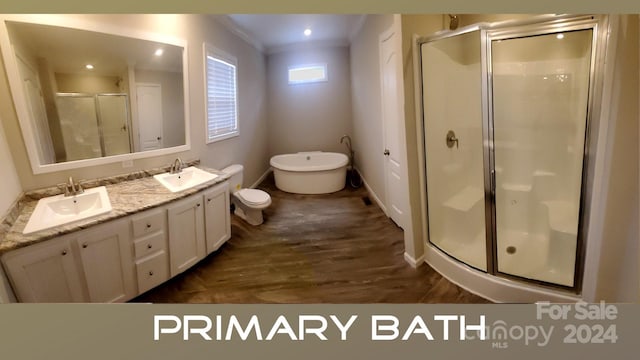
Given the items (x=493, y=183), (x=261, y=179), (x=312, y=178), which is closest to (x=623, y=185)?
(x=493, y=183)

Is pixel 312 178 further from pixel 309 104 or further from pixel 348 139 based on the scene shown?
pixel 309 104

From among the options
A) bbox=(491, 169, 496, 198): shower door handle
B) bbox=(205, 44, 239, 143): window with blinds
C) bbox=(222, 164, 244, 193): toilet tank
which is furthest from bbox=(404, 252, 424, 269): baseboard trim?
bbox=(205, 44, 239, 143): window with blinds

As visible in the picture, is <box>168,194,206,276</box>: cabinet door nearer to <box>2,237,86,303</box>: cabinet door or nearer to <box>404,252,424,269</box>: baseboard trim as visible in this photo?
<box>2,237,86,303</box>: cabinet door

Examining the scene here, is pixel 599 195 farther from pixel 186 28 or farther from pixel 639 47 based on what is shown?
pixel 186 28

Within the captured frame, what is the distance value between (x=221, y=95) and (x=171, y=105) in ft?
3.53

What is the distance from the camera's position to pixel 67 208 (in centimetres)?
200

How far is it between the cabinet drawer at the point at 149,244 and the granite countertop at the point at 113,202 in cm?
22

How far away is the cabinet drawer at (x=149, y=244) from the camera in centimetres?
198

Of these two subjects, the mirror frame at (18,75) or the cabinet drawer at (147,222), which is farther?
the cabinet drawer at (147,222)

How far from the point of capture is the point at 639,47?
4.68ft

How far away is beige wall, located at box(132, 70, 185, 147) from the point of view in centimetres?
275

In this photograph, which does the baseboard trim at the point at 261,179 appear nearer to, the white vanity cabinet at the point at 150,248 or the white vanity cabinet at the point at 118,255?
the white vanity cabinet at the point at 118,255

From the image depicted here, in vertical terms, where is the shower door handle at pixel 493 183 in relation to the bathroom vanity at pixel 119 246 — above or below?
above

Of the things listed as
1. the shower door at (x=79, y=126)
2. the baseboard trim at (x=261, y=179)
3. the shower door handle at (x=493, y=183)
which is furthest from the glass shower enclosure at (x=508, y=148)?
the baseboard trim at (x=261, y=179)
